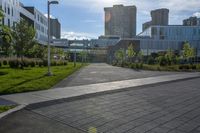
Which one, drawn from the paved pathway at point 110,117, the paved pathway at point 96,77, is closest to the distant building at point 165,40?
the paved pathway at point 96,77

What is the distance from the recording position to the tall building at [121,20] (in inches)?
6496

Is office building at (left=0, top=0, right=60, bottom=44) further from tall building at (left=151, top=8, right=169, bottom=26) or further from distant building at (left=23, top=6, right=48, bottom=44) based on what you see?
tall building at (left=151, top=8, right=169, bottom=26)

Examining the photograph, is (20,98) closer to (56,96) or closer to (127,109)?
(56,96)

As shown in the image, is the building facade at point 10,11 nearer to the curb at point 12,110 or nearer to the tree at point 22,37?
the tree at point 22,37

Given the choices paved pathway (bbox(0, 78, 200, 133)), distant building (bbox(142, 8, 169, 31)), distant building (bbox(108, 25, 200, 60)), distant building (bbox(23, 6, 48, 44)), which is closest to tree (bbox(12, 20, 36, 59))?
paved pathway (bbox(0, 78, 200, 133))

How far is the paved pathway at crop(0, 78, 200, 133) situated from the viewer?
21.9ft

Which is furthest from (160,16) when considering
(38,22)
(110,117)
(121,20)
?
(110,117)

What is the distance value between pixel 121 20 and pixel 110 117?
165m

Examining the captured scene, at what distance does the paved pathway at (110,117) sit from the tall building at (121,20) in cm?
15350

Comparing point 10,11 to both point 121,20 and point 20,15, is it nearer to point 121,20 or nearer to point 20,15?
point 20,15

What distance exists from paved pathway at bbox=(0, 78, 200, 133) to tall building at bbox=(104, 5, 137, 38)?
153502 millimetres

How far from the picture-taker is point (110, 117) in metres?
7.75

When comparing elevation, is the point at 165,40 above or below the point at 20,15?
A: below

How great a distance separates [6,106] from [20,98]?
1.42 m
